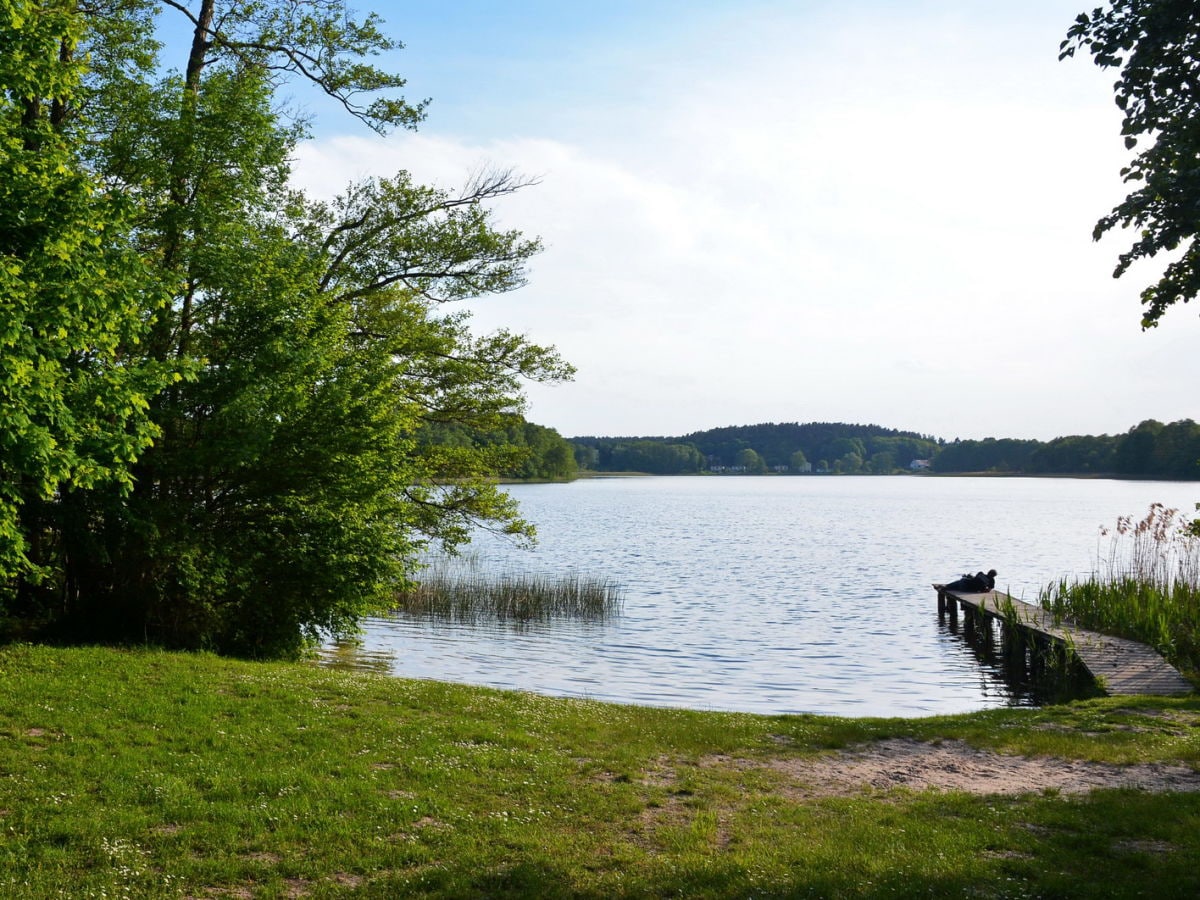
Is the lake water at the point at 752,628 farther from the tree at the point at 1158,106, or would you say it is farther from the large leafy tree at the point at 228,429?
the tree at the point at 1158,106

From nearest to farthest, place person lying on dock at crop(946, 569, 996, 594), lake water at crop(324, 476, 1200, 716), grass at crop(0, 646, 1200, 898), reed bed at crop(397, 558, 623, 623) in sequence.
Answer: grass at crop(0, 646, 1200, 898), lake water at crop(324, 476, 1200, 716), reed bed at crop(397, 558, 623, 623), person lying on dock at crop(946, 569, 996, 594)

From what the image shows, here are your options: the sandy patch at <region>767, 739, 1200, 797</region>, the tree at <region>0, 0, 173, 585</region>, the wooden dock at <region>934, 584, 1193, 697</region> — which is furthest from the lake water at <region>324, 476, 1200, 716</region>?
the tree at <region>0, 0, 173, 585</region>

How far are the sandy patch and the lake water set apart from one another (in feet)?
20.6

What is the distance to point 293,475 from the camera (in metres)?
15.3

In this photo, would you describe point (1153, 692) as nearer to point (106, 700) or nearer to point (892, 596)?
point (106, 700)

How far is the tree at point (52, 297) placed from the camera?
30.7 ft

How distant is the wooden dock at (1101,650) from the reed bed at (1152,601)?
37 cm

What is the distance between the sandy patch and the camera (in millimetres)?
9250

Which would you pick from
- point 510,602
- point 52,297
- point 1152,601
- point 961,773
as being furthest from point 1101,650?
point 52,297

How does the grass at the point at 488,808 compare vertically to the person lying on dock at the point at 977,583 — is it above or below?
above

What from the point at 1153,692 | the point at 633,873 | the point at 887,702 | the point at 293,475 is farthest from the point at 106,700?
the point at 1153,692

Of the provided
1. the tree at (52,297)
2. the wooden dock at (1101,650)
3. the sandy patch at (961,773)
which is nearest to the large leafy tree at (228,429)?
the tree at (52,297)

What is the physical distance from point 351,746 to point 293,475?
6668 mm

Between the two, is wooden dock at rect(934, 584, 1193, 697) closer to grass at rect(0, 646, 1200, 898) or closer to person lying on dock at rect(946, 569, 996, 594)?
person lying on dock at rect(946, 569, 996, 594)
